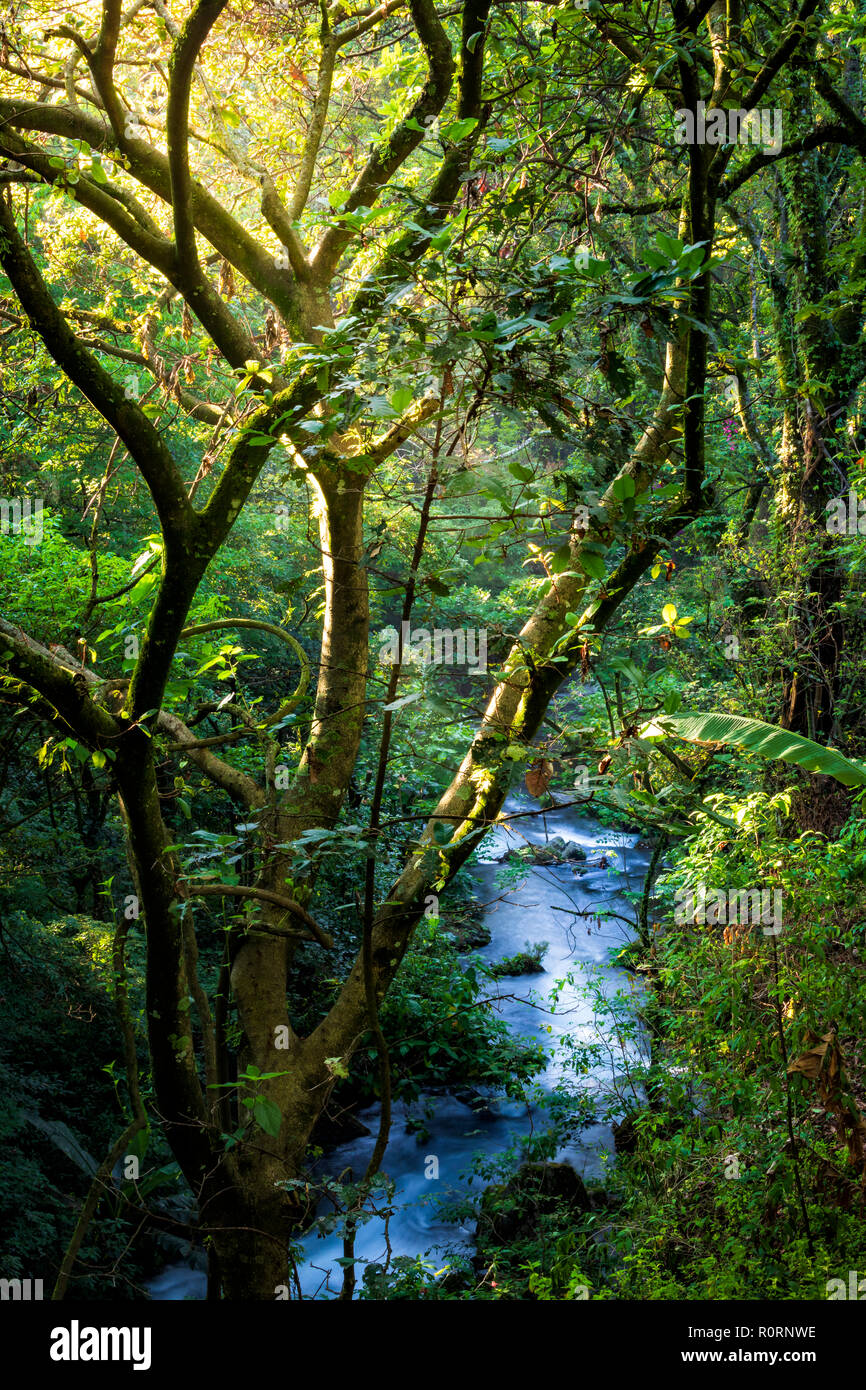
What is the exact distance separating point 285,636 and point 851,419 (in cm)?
483

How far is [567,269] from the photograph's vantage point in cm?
177

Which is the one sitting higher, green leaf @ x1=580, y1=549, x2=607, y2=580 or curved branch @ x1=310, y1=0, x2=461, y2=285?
curved branch @ x1=310, y1=0, x2=461, y2=285

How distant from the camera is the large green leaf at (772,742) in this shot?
4074mm

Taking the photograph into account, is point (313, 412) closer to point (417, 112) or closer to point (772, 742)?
point (417, 112)

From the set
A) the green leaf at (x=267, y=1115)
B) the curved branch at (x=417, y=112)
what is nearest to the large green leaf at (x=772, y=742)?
the green leaf at (x=267, y=1115)

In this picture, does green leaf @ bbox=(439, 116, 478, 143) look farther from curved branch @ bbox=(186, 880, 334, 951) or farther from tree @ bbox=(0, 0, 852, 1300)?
curved branch @ bbox=(186, 880, 334, 951)

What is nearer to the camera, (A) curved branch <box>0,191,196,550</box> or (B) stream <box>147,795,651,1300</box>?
(A) curved branch <box>0,191,196,550</box>

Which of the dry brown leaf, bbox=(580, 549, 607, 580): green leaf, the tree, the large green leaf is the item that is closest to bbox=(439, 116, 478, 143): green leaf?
the tree

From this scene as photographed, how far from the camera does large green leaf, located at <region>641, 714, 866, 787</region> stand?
4.07 meters

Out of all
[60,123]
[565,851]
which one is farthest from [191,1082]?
[565,851]

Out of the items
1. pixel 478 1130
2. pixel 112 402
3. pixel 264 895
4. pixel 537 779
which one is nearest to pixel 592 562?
pixel 537 779

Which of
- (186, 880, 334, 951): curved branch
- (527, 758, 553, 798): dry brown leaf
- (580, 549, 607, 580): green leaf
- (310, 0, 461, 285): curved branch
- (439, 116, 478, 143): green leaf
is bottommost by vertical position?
(186, 880, 334, 951): curved branch

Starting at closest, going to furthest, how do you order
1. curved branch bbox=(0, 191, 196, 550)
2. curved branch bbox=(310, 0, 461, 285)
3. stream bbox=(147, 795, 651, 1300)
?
curved branch bbox=(0, 191, 196, 550), curved branch bbox=(310, 0, 461, 285), stream bbox=(147, 795, 651, 1300)
